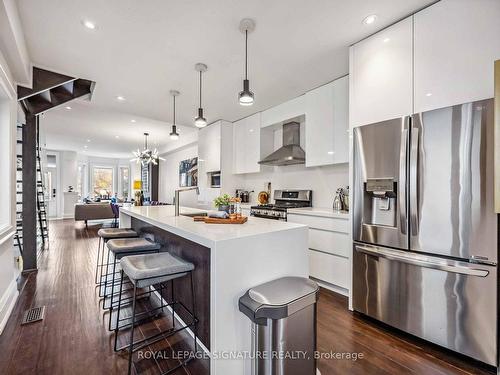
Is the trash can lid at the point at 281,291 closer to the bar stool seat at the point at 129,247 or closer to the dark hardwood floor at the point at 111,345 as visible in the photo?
the dark hardwood floor at the point at 111,345

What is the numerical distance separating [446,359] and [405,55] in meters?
2.37

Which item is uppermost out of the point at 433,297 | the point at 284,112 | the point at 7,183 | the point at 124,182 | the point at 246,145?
the point at 284,112

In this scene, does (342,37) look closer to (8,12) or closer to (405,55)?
(405,55)

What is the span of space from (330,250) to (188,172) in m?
5.58

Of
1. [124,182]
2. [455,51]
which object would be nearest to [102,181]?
[124,182]

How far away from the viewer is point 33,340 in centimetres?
186

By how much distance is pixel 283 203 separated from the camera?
4.12 m

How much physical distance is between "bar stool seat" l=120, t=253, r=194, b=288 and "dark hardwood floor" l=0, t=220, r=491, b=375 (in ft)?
2.04

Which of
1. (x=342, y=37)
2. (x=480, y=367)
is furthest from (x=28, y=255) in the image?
(x=480, y=367)

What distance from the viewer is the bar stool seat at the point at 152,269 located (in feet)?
4.83

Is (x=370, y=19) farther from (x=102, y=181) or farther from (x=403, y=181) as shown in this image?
(x=102, y=181)

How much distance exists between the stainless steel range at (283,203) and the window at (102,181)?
9.92m

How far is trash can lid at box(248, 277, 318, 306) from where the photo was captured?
4.09ft

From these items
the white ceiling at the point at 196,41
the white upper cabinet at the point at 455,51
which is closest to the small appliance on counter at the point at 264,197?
the white ceiling at the point at 196,41
